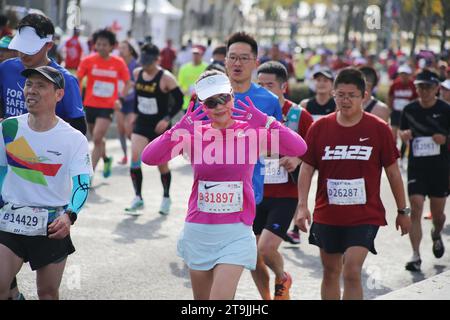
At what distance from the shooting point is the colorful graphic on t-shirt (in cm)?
584

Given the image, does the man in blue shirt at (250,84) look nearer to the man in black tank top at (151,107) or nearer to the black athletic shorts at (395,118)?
the man in black tank top at (151,107)

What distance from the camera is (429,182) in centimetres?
1014

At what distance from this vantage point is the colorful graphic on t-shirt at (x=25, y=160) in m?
5.84

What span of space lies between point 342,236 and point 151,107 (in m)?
5.47

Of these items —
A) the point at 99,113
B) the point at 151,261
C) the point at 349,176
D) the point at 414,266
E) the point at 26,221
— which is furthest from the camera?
the point at 99,113

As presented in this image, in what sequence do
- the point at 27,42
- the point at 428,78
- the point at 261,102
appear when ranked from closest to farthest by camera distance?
1. the point at 27,42
2. the point at 261,102
3. the point at 428,78

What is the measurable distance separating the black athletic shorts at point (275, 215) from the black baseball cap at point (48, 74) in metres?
2.52

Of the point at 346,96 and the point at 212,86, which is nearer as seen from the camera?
the point at 212,86

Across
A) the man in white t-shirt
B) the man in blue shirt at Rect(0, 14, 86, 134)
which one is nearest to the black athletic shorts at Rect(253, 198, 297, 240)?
the man in blue shirt at Rect(0, 14, 86, 134)

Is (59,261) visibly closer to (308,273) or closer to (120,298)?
(120,298)

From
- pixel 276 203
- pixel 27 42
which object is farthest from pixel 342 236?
pixel 27 42

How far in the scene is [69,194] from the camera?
5988 mm

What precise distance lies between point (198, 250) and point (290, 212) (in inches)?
87.8

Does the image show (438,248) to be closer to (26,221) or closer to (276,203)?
(276,203)
